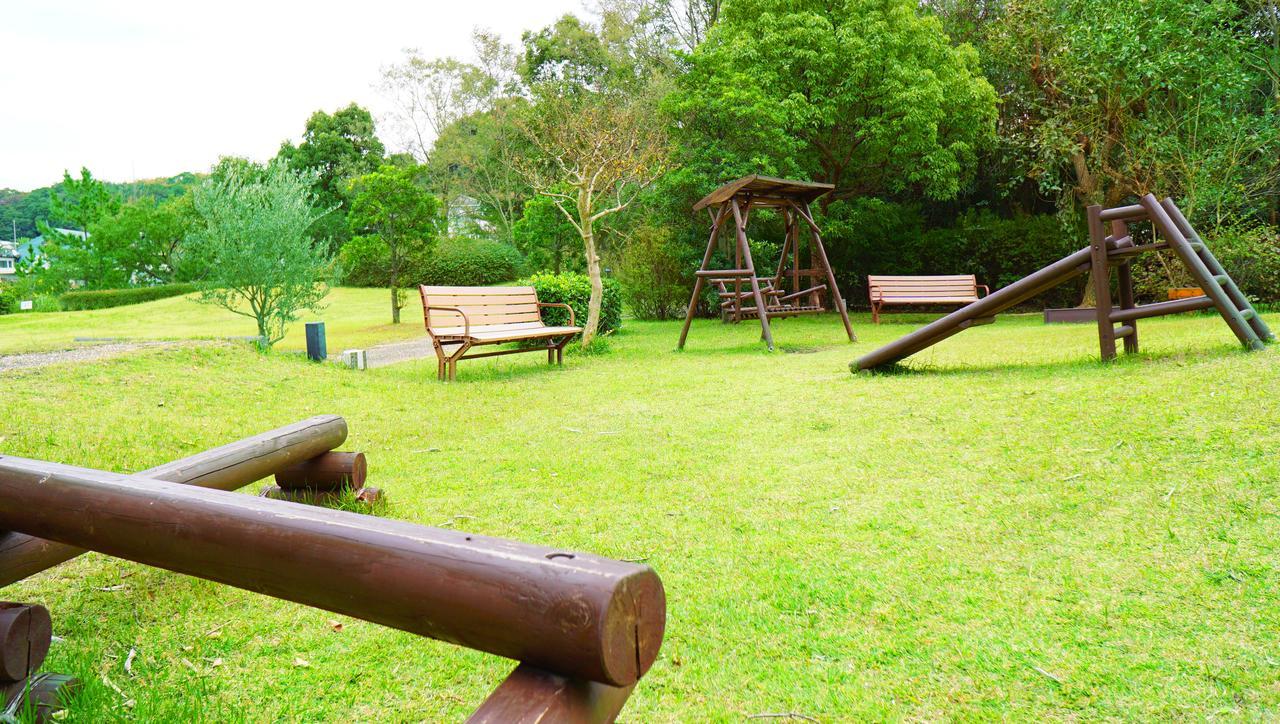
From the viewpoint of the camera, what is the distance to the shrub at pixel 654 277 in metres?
16.2

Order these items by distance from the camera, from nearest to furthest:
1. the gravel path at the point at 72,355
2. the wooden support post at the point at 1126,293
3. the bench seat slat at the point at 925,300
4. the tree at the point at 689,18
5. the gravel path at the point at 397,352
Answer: the wooden support post at the point at 1126,293 → the gravel path at the point at 72,355 → the gravel path at the point at 397,352 → the bench seat slat at the point at 925,300 → the tree at the point at 689,18

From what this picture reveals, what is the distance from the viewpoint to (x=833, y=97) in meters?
15.3

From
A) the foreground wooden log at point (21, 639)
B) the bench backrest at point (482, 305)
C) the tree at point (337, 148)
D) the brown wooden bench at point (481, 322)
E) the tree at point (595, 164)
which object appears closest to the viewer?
the foreground wooden log at point (21, 639)

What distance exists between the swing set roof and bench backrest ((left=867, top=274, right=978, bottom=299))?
3.60 meters

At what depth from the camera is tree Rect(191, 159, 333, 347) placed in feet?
32.7

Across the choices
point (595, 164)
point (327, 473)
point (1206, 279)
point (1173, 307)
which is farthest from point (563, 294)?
point (327, 473)

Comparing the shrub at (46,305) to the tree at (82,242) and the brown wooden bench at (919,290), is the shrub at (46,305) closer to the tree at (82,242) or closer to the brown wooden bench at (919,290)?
the tree at (82,242)

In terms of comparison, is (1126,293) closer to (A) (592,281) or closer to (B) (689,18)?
(A) (592,281)

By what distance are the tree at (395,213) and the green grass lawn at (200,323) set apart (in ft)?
6.00

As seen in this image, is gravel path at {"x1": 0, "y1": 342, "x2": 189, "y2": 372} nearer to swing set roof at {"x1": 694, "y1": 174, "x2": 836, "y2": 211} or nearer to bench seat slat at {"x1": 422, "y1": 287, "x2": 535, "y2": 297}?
bench seat slat at {"x1": 422, "y1": 287, "x2": 535, "y2": 297}

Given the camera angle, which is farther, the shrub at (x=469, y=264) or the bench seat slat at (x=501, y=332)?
the shrub at (x=469, y=264)

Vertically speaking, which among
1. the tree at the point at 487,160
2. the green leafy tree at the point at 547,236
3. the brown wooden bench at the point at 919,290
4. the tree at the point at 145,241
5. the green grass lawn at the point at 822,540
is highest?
the tree at the point at 487,160

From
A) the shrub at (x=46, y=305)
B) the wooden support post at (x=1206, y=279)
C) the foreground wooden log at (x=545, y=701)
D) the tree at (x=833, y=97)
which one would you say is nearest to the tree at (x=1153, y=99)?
the tree at (x=833, y=97)

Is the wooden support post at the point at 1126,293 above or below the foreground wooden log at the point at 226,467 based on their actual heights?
above
